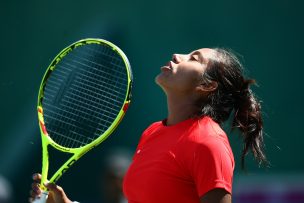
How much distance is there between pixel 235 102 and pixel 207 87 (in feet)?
0.53

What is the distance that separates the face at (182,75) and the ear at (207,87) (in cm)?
2

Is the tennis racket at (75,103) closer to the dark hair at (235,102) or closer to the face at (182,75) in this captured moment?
the face at (182,75)

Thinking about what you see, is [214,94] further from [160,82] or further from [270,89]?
[270,89]

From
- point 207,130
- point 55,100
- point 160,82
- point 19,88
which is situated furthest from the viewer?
point 19,88

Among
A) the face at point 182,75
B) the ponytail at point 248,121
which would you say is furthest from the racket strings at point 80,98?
the ponytail at point 248,121

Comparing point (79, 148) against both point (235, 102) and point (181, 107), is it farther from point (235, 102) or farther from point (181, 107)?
point (235, 102)

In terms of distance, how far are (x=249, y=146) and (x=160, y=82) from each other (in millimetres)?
473

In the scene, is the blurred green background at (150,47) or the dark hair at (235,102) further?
the blurred green background at (150,47)

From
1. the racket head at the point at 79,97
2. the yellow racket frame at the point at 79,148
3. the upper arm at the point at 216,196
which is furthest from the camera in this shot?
the racket head at the point at 79,97

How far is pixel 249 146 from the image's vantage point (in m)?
3.33

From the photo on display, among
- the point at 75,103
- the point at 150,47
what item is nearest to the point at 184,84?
the point at 75,103

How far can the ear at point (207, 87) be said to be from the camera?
329 cm

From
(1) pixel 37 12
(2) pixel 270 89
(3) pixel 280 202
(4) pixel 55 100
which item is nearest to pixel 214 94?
(4) pixel 55 100

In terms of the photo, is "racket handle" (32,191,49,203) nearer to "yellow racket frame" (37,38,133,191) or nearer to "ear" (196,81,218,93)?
"yellow racket frame" (37,38,133,191)
